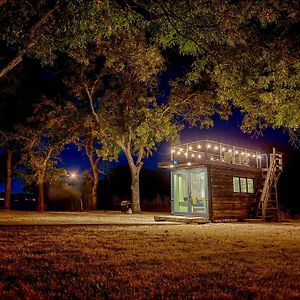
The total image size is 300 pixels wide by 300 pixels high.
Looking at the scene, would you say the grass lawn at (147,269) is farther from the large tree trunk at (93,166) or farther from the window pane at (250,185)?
the large tree trunk at (93,166)

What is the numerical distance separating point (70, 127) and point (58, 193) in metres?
12.4

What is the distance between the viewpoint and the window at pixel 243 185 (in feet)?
67.6

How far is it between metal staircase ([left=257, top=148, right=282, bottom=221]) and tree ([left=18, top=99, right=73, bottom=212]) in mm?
13872

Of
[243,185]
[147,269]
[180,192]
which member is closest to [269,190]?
[243,185]

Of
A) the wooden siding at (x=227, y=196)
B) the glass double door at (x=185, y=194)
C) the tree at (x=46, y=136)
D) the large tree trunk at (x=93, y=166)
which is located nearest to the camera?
the wooden siding at (x=227, y=196)

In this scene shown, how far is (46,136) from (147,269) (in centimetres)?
2419

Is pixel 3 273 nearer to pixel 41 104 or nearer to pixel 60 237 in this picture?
pixel 60 237

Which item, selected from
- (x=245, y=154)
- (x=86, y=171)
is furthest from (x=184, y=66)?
(x=86, y=171)

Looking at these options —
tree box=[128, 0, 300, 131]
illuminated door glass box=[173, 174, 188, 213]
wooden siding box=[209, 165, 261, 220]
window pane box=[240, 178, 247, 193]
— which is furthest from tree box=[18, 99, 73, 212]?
tree box=[128, 0, 300, 131]

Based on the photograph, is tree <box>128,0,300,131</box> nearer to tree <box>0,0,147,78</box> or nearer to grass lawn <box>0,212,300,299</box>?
tree <box>0,0,147,78</box>

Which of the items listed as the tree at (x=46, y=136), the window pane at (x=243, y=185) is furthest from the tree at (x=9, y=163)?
the window pane at (x=243, y=185)

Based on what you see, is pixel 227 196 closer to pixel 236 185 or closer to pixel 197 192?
pixel 236 185

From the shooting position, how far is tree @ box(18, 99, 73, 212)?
26750mm

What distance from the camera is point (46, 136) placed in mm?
28750
